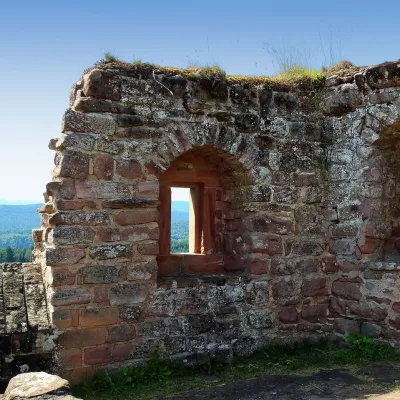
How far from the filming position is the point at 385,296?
5418 millimetres

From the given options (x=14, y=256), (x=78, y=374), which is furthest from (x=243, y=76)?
(x=14, y=256)

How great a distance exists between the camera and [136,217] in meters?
5.03

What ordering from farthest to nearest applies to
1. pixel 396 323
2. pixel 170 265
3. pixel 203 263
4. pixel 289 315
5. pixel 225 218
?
pixel 225 218, pixel 203 263, pixel 289 315, pixel 170 265, pixel 396 323

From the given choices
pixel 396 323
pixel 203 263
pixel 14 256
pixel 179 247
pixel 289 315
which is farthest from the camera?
pixel 14 256

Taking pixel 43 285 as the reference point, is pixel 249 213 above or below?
above

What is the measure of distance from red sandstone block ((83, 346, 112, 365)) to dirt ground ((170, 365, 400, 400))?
79 cm

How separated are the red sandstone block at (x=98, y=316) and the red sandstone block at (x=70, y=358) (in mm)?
256

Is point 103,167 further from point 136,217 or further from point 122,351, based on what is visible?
point 122,351

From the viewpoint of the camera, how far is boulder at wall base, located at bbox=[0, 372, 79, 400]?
123 inches

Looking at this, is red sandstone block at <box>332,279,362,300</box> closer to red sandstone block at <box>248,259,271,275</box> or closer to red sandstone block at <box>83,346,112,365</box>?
red sandstone block at <box>248,259,271,275</box>

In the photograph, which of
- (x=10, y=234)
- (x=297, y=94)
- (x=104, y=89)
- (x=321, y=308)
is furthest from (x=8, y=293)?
(x=10, y=234)

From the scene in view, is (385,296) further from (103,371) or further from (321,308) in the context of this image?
(103,371)

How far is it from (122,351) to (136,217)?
4.18 ft

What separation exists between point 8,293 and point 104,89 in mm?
2135
